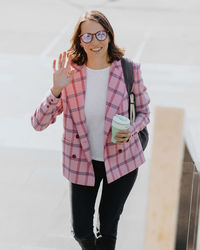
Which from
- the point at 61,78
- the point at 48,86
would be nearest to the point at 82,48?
the point at 61,78

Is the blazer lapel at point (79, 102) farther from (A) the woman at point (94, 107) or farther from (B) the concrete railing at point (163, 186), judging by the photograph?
(B) the concrete railing at point (163, 186)

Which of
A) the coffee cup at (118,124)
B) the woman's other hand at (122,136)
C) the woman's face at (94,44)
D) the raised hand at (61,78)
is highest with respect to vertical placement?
the woman's face at (94,44)

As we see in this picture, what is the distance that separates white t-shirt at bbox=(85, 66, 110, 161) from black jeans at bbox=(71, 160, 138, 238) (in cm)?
16

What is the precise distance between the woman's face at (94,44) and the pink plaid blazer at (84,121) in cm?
8

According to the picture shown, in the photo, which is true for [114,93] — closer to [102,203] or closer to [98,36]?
[98,36]

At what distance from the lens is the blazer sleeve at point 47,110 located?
254cm

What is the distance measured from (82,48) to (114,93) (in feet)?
0.98

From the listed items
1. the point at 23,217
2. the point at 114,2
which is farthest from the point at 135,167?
the point at 114,2

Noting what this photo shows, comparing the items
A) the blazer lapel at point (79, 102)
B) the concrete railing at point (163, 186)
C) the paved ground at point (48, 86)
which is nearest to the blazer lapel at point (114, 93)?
the blazer lapel at point (79, 102)

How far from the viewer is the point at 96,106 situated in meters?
2.58

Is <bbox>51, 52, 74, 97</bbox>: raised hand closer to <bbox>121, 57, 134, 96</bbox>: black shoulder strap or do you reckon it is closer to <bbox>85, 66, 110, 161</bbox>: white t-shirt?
<bbox>85, 66, 110, 161</bbox>: white t-shirt

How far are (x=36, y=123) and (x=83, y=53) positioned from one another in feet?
1.40

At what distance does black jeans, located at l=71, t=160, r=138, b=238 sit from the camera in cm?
277

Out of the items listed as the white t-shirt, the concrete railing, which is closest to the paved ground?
the concrete railing
